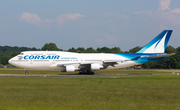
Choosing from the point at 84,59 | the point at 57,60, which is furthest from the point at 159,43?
the point at 57,60

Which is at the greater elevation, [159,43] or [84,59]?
[159,43]

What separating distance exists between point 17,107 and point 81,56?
31.7 meters

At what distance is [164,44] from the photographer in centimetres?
4581

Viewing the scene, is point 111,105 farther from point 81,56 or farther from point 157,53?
point 157,53

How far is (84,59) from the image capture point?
4306 centimetres

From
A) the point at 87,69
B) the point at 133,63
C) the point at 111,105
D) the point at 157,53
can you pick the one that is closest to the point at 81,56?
the point at 87,69

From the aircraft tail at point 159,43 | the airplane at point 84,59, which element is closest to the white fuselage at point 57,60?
the airplane at point 84,59

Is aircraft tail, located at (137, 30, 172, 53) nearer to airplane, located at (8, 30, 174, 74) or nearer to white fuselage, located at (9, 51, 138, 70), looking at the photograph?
airplane, located at (8, 30, 174, 74)

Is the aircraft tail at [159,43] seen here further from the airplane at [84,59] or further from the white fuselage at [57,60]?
the white fuselage at [57,60]

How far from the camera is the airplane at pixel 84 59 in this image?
41625 millimetres

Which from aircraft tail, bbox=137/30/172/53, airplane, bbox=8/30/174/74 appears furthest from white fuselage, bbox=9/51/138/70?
aircraft tail, bbox=137/30/172/53

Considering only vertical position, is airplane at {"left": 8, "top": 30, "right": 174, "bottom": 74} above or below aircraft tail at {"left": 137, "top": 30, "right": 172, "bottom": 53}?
below

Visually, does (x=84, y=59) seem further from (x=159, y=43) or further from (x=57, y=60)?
(x=159, y=43)

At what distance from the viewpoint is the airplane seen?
41.6 metres
